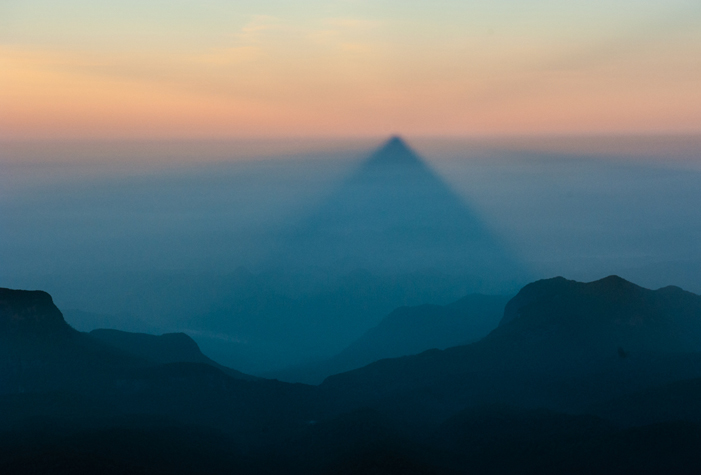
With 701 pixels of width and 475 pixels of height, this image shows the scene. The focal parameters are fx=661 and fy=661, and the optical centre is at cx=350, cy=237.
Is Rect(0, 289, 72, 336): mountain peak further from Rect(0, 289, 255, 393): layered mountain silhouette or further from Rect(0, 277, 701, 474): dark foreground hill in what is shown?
Rect(0, 277, 701, 474): dark foreground hill

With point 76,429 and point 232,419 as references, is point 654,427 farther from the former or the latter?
point 76,429

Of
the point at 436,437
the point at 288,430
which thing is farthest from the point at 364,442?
the point at 288,430

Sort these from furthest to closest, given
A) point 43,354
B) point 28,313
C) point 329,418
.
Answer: point 28,313 < point 43,354 < point 329,418

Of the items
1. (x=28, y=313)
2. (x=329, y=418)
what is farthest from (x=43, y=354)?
(x=329, y=418)

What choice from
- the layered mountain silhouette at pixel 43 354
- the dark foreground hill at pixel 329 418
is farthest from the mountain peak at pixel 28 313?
the dark foreground hill at pixel 329 418

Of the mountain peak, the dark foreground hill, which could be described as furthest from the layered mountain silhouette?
the dark foreground hill

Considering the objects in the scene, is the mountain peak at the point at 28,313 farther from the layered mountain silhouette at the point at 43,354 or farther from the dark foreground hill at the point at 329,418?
the dark foreground hill at the point at 329,418

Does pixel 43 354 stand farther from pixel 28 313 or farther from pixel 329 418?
pixel 329 418

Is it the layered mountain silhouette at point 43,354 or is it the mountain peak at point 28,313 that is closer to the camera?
the layered mountain silhouette at point 43,354
